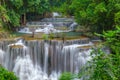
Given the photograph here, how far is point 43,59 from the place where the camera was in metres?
17.8

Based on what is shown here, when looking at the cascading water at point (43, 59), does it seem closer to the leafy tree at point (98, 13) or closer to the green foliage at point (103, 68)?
the leafy tree at point (98, 13)

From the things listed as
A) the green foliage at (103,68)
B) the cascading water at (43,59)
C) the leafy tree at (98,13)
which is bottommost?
the cascading water at (43,59)

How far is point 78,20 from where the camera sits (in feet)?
70.8

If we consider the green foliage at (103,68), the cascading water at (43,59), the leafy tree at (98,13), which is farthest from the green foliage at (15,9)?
the green foliage at (103,68)

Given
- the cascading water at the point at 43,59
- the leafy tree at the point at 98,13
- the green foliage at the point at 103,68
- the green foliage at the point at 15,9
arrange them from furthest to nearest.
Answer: the green foliage at the point at 15,9
the leafy tree at the point at 98,13
the cascading water at the point at 43,59
the green foliage at the point at 103,68

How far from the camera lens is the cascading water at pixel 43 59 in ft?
57.1

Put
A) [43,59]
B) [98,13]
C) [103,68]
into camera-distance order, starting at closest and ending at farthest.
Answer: [103,68]
[43,59]
[98,13]

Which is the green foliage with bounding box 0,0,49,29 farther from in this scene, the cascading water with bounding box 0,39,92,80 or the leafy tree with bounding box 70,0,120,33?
the leafy tree with bounding box 70,0,120,33

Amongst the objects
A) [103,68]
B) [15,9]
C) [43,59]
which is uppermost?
[15,9]

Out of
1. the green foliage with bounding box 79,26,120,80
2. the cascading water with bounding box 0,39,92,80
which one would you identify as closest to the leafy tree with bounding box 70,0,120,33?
the cascading water with bounding box 0,39,92,80

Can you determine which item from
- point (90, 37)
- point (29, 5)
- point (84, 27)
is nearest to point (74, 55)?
point (90, 37)

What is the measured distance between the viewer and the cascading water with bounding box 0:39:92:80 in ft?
57.1

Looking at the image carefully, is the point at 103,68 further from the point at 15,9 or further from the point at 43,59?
the point at 15,9

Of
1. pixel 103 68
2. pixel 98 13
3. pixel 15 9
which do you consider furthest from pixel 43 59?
pixel 103 68
